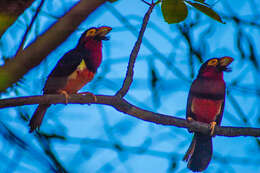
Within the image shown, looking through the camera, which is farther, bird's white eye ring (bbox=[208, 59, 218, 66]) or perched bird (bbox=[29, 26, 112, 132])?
bird's white eye ring (bbox=[208, 59, 218, 66])

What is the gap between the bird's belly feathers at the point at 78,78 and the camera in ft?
9.03

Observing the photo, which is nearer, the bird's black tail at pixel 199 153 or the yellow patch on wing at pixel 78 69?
the yellow patch on wing at pixel 78 69

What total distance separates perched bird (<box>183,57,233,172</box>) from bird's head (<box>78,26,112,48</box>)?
0.86 meters

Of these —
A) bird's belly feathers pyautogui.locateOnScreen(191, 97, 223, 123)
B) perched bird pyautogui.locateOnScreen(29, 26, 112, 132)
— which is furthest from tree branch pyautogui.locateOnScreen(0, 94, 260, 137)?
bird's belly feathers pyautogui.locateOnScreen(191, 97, 223, 123)

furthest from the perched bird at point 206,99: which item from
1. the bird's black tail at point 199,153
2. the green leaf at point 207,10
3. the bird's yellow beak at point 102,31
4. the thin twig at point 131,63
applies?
the green leaf at point 207,10

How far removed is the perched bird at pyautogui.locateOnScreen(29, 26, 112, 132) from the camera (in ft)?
8.96

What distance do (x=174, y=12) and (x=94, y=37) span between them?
1610 millimetres

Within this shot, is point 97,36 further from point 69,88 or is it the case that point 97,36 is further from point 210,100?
point 210,100

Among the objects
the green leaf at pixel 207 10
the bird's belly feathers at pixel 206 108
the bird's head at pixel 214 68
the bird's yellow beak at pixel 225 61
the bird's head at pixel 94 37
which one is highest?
the green leaf at pixel 207 10

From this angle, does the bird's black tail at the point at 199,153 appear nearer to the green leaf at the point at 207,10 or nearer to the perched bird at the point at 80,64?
the perched bird at the point at 80,64

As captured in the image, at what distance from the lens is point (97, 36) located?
9.84ft

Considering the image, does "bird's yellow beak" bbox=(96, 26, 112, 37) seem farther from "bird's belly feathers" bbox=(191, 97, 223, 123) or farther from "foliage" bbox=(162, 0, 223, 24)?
"foliage" bbox=(162, 0, 223, 24)

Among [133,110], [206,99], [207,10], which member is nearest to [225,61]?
[206,99]

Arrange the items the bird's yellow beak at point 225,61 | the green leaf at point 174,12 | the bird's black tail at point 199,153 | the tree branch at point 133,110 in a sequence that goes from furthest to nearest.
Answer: the bird's yellow beak at point 225,61
the bird's black tail at point 199,153
the tree branch at point 133,110
the green leaf at point 174,12
